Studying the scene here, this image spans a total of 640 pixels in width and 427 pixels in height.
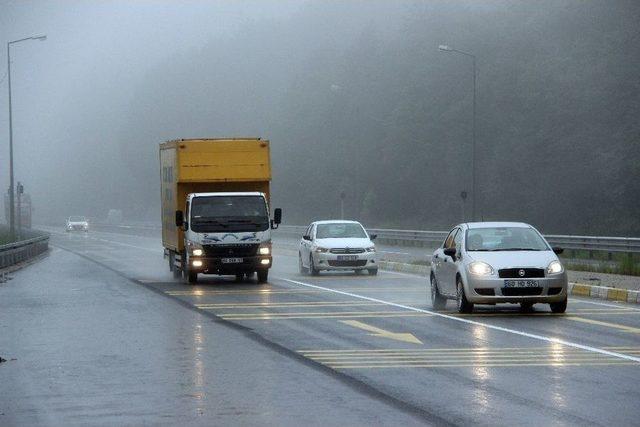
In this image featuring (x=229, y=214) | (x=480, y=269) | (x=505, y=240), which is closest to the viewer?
(x=480, y=269)

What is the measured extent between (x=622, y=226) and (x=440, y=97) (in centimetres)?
2908

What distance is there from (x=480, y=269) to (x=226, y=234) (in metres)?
11.6

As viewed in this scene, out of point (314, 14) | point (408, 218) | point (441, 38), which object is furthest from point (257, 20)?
point (408, 218)

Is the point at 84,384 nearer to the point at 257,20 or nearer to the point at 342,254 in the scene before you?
the point at 342,254

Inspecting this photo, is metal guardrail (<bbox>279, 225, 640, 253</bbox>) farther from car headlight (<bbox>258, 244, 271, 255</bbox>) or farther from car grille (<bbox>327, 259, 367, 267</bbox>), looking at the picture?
car headlight (<bbox>258, 244, 271, 255</bbox>)

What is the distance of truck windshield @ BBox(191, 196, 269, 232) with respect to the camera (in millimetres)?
31594

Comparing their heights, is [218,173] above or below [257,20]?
below

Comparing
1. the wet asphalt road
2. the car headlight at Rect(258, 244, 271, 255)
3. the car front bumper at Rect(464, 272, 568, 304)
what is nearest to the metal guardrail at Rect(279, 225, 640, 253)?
the car headlight at Rect(258, 244, 271, 255)

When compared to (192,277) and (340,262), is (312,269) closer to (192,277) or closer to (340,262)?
(340,262)

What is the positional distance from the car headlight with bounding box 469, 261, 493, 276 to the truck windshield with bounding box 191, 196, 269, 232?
11.4m

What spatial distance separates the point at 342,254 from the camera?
115 ft

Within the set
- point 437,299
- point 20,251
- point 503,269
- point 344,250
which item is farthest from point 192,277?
point 20,251

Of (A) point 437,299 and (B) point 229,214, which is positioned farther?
(B) point 229,214

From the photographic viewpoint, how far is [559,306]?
21.0 metres
